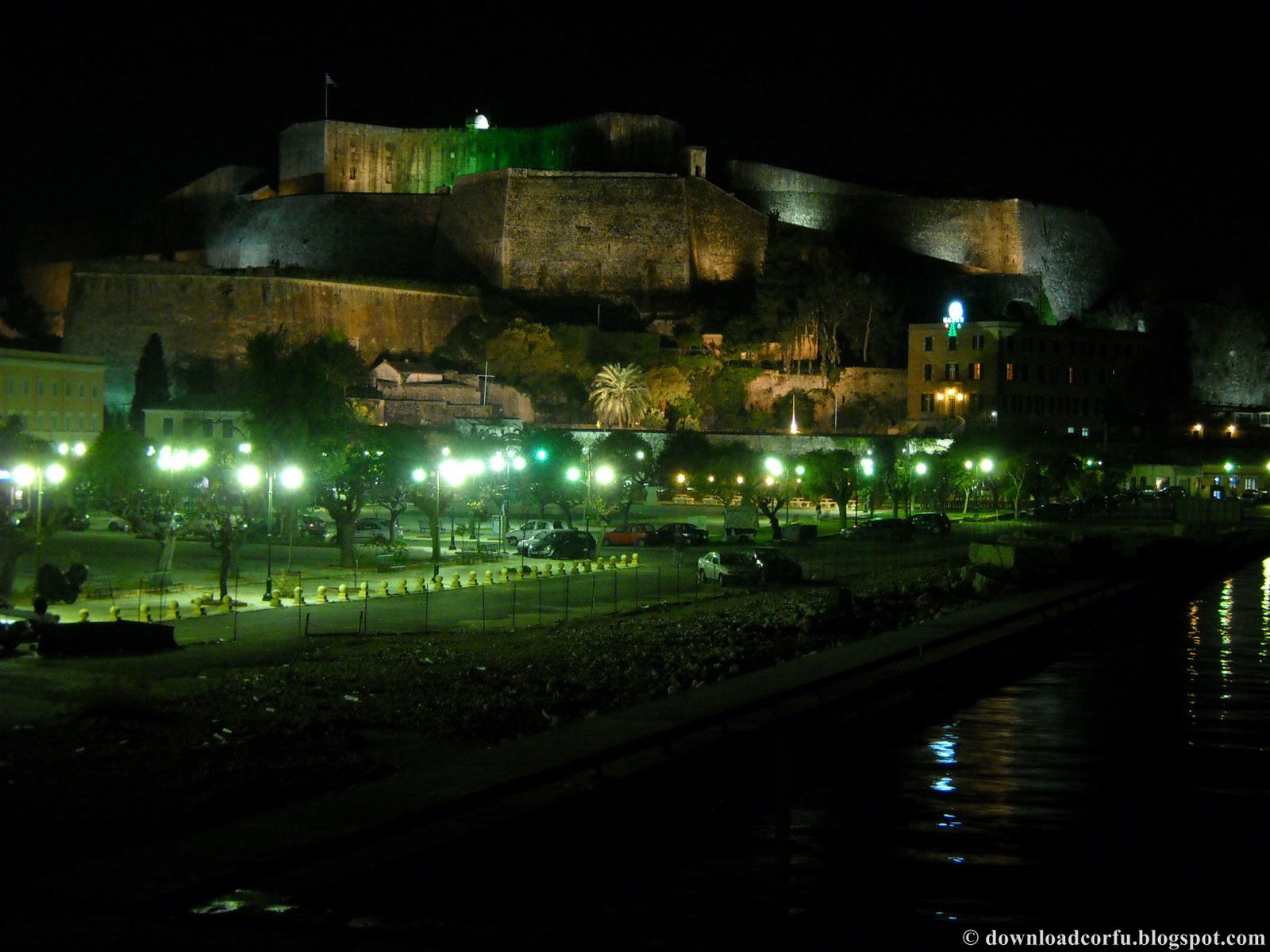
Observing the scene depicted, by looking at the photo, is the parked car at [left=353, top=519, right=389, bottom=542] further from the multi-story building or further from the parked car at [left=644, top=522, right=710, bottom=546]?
the multi-story building

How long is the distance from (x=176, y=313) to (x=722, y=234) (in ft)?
108

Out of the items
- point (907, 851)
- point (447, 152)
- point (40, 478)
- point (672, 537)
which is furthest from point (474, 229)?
point (907, 851)

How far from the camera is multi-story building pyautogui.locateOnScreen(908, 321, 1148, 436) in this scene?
257ft

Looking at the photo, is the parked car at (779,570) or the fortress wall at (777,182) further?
the fortress wall at (777,182)

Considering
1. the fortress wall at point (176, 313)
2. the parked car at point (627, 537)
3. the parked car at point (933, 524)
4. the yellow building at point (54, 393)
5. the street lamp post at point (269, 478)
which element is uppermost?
the fortress wall at point (176, 313)

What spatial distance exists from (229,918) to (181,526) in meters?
27.5

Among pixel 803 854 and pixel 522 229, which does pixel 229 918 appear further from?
pixel 522 229

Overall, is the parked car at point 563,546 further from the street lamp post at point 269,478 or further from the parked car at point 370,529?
the parked car at point 370,529

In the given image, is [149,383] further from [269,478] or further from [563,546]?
[563,546]

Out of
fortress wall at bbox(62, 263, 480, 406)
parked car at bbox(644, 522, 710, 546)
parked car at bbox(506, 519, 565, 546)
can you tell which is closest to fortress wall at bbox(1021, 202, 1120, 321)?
fortress wall at bbox(62, 263, 480, 406)

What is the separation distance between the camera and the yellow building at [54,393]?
65812 millimetres

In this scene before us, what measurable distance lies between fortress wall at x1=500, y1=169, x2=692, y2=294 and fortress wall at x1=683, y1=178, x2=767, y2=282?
1.22m

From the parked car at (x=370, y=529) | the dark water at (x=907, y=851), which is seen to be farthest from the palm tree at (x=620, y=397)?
the dark water at (x=907, y=851)

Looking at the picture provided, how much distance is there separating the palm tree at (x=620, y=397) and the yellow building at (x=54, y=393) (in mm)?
24358
